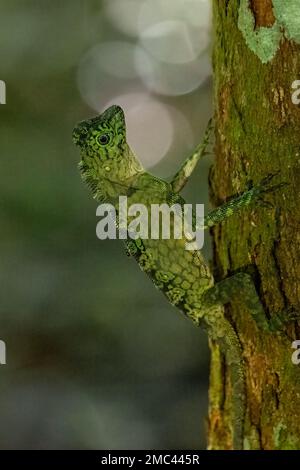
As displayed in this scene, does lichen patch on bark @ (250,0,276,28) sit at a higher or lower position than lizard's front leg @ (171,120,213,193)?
higher

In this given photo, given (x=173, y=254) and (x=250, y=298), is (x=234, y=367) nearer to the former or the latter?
(x=250, y=298)

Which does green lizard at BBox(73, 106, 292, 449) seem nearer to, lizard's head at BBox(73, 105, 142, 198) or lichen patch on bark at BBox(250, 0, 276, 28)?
lizard's head at BBox(73, 105, 142, 198)

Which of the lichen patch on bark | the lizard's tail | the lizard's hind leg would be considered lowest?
the lizard's tail

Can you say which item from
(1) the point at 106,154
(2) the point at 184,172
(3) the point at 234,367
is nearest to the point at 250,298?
(3) the point at 234,367

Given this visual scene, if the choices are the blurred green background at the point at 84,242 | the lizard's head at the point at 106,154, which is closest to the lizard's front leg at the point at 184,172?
the lizard's head at the point at 106,154

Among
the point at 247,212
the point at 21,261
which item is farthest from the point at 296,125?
the point at 21,261

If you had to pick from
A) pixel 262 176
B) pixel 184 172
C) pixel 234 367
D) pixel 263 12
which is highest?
pixel 263 12

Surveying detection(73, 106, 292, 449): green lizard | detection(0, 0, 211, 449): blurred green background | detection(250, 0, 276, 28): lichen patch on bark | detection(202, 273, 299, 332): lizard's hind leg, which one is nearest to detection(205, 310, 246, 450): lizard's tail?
detection(73, 106, 292, 449): green lizard
